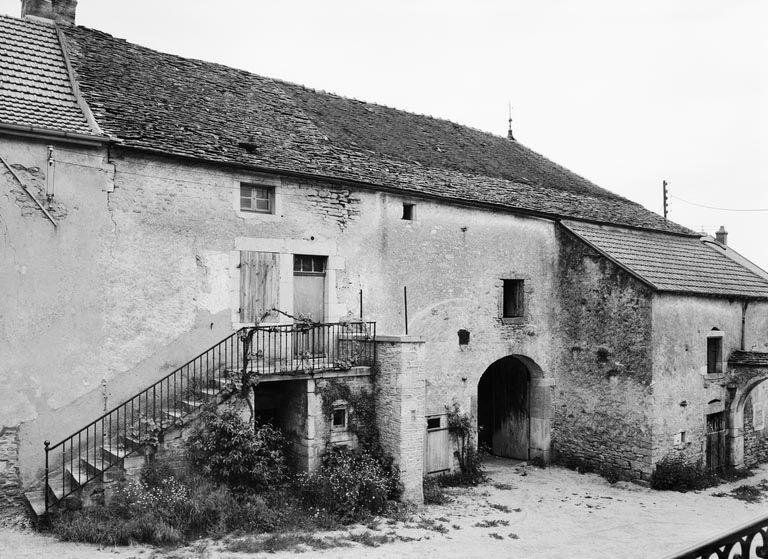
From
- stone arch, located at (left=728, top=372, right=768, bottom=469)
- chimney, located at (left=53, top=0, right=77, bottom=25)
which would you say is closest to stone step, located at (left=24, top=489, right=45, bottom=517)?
chimney, located at (left=53, top=0, right=77, bottom=25)

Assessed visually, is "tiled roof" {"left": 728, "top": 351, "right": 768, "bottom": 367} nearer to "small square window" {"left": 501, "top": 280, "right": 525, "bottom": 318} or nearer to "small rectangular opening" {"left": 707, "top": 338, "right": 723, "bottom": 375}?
"small rectangular opening" {"left": 707, "top": 338, "right": 723, "bottom": 375}

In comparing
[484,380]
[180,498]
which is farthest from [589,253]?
[180,498]

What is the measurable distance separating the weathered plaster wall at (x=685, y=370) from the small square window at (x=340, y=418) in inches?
308

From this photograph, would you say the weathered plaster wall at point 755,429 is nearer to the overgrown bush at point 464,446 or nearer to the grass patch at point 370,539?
the overgrown bush at point 464,446

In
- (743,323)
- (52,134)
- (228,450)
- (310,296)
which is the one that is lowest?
(228,450)

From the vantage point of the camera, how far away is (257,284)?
13023 mm

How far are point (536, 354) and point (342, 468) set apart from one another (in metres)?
7.54

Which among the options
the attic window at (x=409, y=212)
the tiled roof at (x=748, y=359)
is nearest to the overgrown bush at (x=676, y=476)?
the tiled roof at (x=748, y=359)

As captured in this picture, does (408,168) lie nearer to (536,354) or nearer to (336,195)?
(336,195)

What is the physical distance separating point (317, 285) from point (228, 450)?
4358mm

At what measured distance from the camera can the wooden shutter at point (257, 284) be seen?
1288cm

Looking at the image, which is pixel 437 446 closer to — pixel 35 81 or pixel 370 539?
pixel 370 539

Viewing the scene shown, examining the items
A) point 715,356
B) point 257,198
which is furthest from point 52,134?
point 715,356

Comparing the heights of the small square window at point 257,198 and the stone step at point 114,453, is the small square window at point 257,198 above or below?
above
